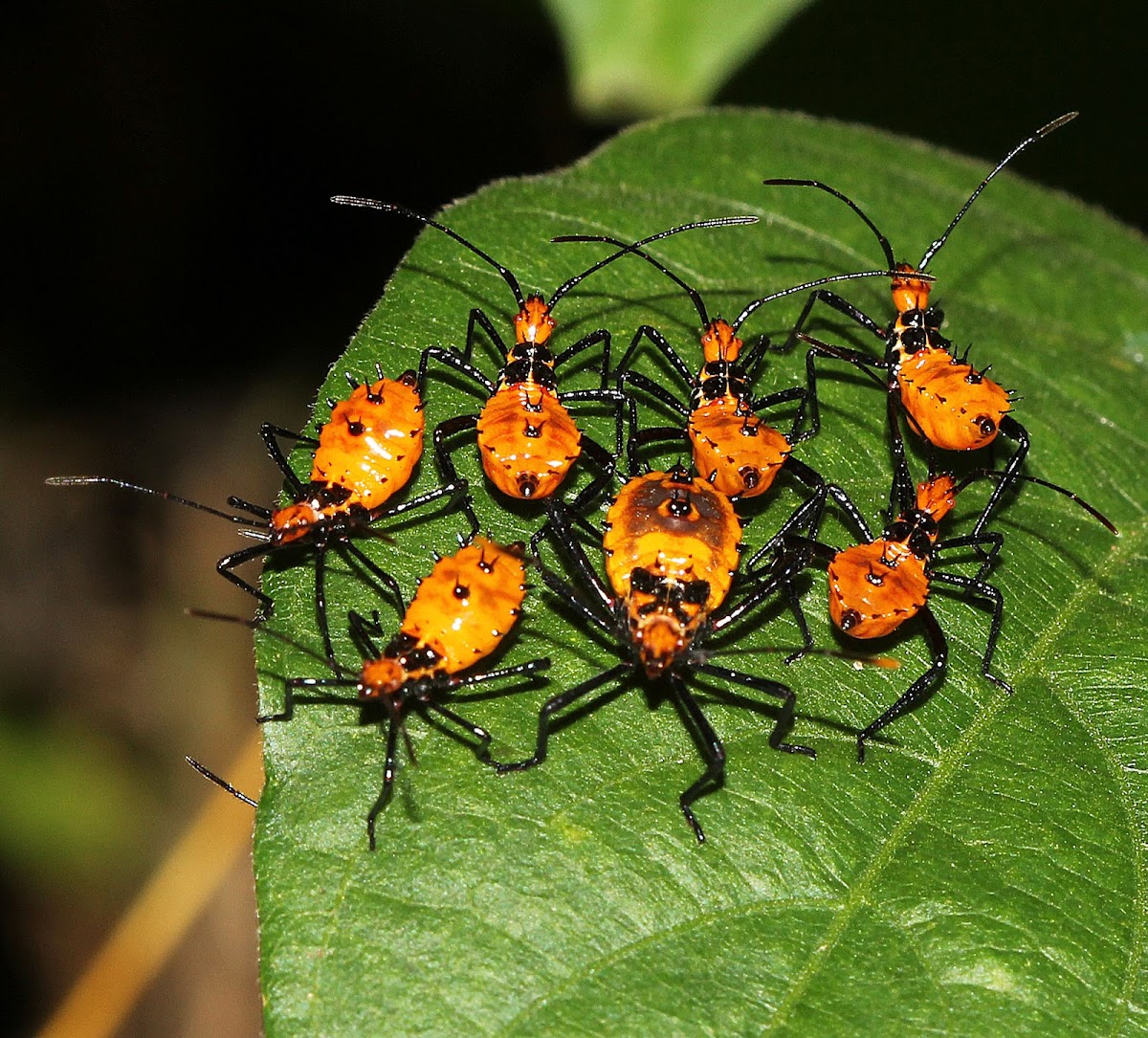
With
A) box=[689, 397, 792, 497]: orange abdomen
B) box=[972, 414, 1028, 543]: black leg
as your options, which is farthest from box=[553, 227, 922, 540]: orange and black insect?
box=[972, 414, 1028, 543]: black leg

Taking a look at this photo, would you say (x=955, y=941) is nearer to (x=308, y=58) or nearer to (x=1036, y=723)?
(x=1036, y=723)

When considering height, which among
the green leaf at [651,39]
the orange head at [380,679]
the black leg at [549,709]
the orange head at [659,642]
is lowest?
the orange head at [380,679]

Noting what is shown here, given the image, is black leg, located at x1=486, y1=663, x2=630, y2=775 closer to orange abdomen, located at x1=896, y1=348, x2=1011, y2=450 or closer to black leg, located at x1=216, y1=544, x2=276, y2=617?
black leg, located at x1=216, y1=544, x2=276, y2=617

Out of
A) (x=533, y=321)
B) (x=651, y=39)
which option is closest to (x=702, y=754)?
(x=533, y=321)

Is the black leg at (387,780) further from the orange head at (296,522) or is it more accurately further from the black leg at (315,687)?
the orange head at (296,522)

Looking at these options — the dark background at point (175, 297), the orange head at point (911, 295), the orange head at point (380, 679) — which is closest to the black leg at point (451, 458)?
the orange head at point (380, 679)

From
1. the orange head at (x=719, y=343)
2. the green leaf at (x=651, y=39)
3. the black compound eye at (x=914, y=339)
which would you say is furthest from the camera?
the green leaf at (x=651, y=39)
